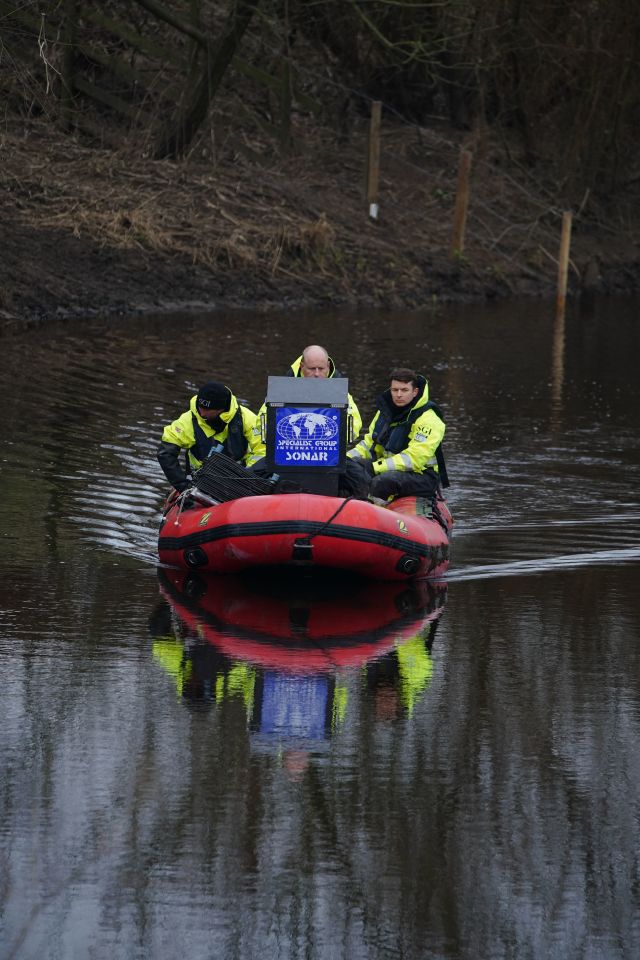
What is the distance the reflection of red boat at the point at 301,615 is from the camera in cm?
984

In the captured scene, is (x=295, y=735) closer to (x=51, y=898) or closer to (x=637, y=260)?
(x=51, y=898)

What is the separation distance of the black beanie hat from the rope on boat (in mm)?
398

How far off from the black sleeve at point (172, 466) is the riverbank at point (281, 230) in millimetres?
12946

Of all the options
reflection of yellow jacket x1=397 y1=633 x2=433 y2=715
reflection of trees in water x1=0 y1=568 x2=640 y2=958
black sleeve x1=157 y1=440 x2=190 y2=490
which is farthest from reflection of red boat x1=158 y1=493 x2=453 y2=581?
reflection of trees in water x1=0 y1=568 x2=640 y2=958

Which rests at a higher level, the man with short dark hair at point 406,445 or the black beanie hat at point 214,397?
the black beanie hat at point 214,397

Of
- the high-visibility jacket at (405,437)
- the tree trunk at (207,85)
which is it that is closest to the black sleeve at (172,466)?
the high-visibility jacket at (405,437)

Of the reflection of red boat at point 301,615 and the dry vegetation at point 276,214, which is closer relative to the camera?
the reflection of red boat at point 301,615

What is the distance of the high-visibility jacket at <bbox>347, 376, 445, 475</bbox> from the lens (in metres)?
12.4

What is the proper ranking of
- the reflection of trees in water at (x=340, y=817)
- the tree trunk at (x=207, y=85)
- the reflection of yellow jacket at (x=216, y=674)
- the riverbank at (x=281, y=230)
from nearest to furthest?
1. the reflection of trees in water at (x=340, y=817)
2. the reflection of yellow jacket at (x=216, y=674)
3. the riverbank at (x=281, y=230)
4. the tree trunk at (x=207, y=85)

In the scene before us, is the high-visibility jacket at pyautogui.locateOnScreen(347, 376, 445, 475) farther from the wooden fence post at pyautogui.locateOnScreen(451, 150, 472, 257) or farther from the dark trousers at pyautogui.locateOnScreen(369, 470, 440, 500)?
the wooden fence post at pyautogui.locateOnScreen(451, 150, 472, 257)

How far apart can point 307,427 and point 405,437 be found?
41.7 inches

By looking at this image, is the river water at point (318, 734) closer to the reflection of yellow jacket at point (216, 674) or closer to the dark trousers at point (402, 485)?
the reflection of yellow jacket at point (216, 674)

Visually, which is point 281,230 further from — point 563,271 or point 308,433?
point 308,433

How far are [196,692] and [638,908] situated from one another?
10.5ft
